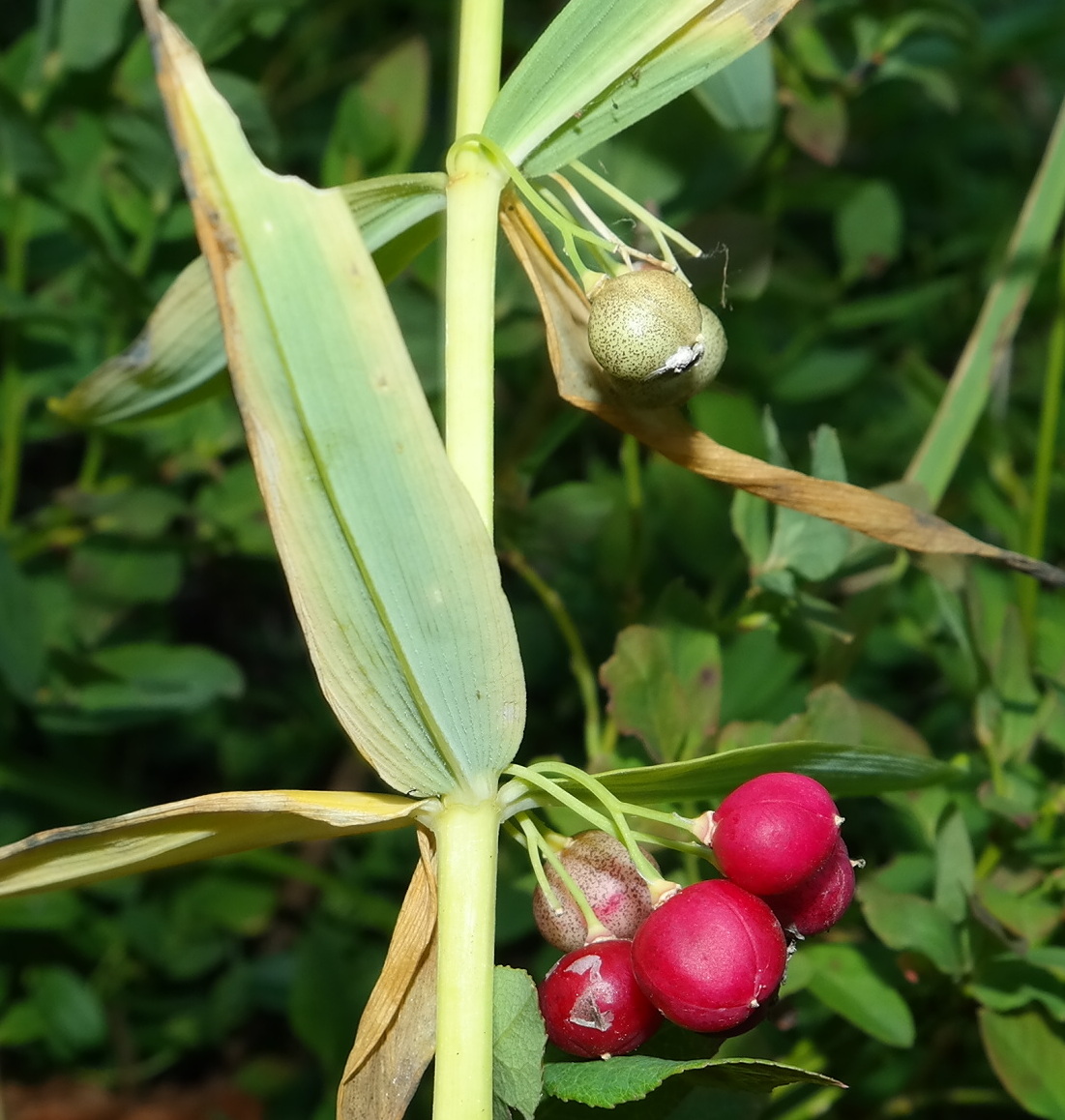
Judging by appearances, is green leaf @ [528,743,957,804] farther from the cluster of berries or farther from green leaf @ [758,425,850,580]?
green leaf @ [758,425,850,580]

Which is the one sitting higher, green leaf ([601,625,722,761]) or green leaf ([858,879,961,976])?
green leaf ([601,625,722,761])

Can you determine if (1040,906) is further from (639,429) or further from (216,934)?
(216,934)

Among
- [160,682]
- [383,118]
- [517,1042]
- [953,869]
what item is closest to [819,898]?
[517,1042]

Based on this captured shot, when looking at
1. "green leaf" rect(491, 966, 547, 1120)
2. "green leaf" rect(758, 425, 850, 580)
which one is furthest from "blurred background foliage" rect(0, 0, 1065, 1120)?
"green leaf" rect(491, 966, 547, 1120)

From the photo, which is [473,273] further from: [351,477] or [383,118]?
[383,118]

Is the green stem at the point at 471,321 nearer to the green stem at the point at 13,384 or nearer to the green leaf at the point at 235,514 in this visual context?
the green leaf at the point at 235,514

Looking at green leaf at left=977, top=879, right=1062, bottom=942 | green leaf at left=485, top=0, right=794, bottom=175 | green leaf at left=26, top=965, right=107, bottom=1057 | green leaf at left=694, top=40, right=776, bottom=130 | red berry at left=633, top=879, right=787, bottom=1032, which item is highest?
green leaf at left=485, top=0, right=794, bottom=175
